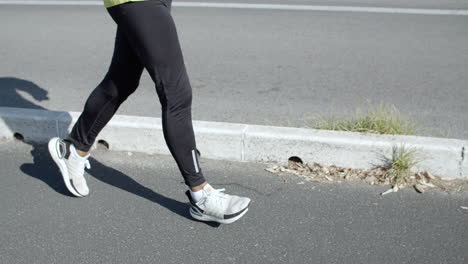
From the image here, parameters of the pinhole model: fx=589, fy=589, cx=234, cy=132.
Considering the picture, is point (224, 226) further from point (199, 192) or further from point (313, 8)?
point (313, 8)

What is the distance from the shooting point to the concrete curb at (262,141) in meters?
3.76

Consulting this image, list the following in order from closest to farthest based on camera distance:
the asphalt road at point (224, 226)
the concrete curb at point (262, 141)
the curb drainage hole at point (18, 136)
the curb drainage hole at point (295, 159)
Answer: the asphalt road at point (224, 226)
the concrete curb at point (262, 141)
the curb drainage hole at point (295, 159)
the curb drainage hole at point (18, 136)

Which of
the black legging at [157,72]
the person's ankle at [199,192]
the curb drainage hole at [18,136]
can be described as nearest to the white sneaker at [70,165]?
the black legging at [157,72]

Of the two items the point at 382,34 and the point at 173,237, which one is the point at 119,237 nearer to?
the point at 173,237

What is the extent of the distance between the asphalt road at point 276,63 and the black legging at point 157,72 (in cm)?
164

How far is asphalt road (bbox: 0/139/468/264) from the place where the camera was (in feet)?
10.0

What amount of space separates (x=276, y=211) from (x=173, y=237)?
0.64m

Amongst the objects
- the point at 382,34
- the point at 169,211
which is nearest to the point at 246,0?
the point at 382,34

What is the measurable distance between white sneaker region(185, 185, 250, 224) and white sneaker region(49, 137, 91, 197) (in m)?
0.82

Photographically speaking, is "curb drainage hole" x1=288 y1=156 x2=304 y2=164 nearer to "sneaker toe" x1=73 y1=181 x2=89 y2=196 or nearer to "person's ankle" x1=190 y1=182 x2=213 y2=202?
"person's ankle" x1=190 y1=182 x2=213 y2=202

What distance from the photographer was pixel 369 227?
328 cm

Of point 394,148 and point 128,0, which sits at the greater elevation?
point 128,0

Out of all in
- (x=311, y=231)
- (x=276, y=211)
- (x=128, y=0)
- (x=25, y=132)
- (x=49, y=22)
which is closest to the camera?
(x=128, y=0)

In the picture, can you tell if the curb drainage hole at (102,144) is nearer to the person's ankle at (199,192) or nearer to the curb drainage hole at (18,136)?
the curb drainage hole at (18,136)
